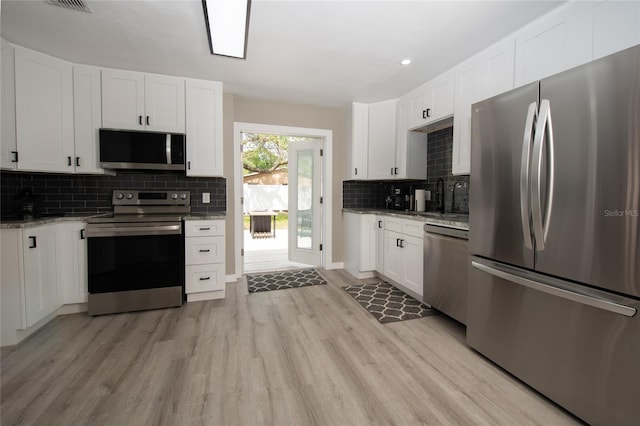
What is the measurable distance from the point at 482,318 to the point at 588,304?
2.24 feet

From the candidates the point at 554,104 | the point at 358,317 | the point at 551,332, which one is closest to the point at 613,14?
the point at 554,104

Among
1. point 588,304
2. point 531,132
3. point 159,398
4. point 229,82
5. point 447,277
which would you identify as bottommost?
point 159,398

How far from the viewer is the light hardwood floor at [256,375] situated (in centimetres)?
149

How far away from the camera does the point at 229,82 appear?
324 cm

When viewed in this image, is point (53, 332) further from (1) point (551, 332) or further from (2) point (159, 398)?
(1) point (551, 332)

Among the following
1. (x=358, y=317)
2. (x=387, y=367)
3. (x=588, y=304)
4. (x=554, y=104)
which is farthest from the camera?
(x=358, y=317)

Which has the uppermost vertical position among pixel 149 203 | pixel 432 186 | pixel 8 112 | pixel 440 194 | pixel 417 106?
pixel 417 106

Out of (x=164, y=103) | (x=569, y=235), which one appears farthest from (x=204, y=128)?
(x=569, y=235)

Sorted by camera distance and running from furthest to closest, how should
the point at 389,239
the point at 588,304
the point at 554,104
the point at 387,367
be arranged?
the point at 389,239 → the point at 387,367 → the point at 554,104 → the point at 588,304

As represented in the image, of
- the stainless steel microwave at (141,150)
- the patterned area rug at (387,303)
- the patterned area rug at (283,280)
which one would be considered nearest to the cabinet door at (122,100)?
→ the stainless steel microwave at (141,150)

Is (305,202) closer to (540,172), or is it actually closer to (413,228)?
(413,228)

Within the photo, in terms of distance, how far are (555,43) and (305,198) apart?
340cm

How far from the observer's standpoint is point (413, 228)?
295 centimetres

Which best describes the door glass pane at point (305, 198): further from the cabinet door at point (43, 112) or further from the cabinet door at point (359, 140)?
the cabinet door at point (43, 112)
